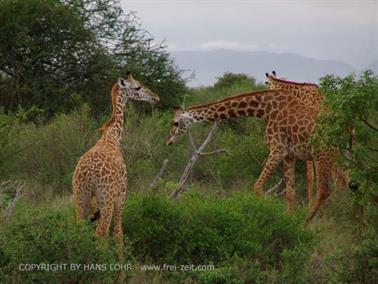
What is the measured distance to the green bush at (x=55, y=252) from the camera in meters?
6.91

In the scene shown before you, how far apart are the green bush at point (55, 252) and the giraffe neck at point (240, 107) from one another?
376cm

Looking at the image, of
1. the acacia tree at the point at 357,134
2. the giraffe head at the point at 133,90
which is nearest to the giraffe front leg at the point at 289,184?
the giraffe head at the point at 133,90

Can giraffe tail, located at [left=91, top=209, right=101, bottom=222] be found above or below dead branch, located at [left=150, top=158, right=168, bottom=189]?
below

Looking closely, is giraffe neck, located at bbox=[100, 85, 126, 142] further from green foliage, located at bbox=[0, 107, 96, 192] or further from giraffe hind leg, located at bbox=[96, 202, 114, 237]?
green foliage, located at bbox=[0, 107, 96, 192]

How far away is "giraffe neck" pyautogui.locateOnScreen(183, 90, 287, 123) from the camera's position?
1064 cm

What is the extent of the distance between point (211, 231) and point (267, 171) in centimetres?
206

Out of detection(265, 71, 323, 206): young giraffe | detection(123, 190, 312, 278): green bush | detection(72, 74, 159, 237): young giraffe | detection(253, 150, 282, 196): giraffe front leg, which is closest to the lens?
detection(72, 74, 159, 237): young giraffe

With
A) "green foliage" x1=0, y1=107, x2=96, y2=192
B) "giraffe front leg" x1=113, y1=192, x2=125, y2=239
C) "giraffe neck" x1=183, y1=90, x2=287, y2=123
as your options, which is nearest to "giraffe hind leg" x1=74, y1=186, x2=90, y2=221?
"giraffe front leg" x1=113, y1=192, x2=125, y2=239

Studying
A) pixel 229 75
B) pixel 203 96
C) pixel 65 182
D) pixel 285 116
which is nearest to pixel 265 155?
pixel 285 116

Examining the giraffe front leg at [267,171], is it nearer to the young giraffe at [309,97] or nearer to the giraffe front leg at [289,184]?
the giraffe front leg at [289,184]

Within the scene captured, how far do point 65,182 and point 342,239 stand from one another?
14.1 feet

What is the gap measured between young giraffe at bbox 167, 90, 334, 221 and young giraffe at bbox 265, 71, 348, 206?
12.1 inches

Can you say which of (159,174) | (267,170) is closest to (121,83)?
(159,174)

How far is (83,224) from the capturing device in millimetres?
7258
